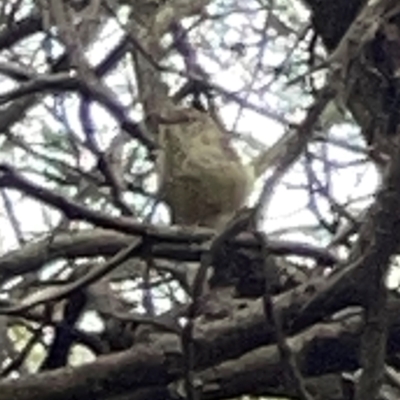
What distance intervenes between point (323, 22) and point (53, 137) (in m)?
0.94

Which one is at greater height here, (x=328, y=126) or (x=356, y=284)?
(x=328, y=126)

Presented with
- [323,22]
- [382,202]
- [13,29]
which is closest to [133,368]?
[382,202]

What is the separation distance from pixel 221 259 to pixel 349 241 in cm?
16

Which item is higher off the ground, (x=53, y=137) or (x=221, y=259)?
(x=53, y=137)

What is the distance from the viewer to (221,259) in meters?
1.26

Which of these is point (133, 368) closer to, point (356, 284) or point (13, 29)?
point (356, 284)

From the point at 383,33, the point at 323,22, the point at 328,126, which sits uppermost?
the point at 328,126

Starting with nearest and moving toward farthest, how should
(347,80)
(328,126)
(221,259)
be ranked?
(347,80) < (221,259) < (328,126)

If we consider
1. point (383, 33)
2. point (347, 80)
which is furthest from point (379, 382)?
point (383, 33)

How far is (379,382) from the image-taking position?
101cm

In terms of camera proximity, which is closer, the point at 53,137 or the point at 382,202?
the point at 382,202

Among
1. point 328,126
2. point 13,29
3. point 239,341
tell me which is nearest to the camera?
point 239,341

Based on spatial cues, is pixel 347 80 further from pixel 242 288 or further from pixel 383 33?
pixel 242 288

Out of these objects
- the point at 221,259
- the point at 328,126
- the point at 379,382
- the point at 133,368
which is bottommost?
the point at 379,382
